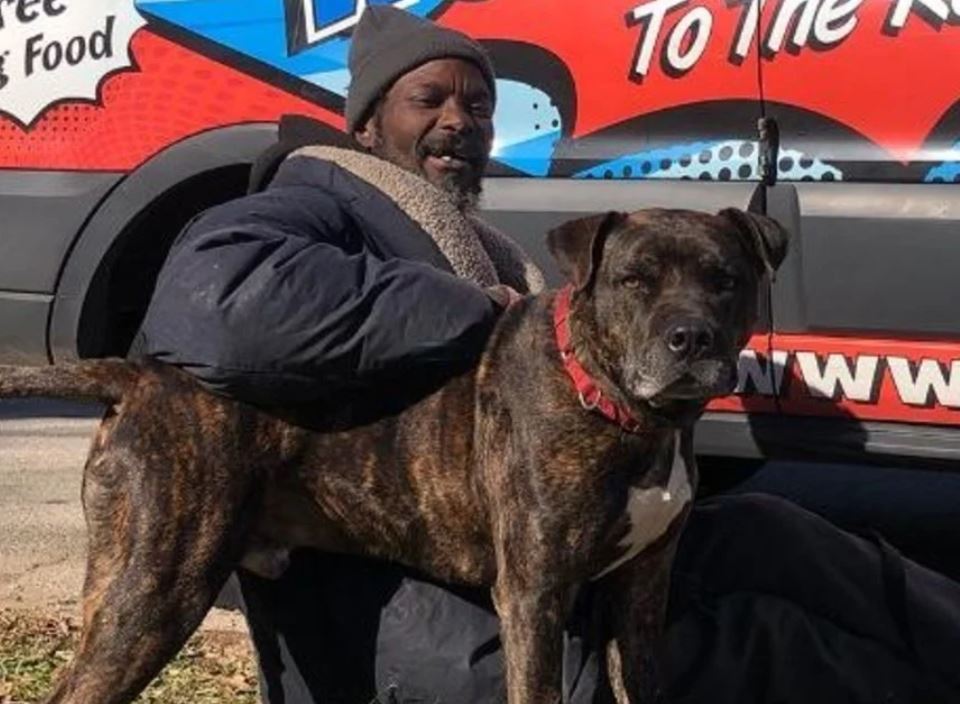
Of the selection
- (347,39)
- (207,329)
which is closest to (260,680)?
(207,329)

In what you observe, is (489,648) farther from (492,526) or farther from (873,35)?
(873,35)

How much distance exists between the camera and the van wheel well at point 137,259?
5.62m

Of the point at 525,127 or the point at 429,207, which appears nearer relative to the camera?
the point at 429,207

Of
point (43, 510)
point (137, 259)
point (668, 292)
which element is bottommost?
point (43, 510)

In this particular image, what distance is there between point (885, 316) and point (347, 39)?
5.42 ft

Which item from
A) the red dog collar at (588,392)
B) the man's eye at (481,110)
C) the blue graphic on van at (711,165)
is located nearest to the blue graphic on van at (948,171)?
the blue graphic on van at (711,165)

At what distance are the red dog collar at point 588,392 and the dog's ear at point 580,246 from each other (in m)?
0.09

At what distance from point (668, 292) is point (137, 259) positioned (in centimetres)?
287

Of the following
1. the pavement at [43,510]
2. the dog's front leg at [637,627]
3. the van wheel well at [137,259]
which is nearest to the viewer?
the dog's front leg at [637,627]

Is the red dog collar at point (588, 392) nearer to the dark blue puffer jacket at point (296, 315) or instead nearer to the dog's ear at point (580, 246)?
the dog's ear at point (580, 246)

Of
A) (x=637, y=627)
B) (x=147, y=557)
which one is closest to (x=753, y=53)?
(x=637, y=627)

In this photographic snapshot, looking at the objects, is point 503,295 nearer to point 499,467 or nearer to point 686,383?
point 499,467

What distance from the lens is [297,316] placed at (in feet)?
11.4

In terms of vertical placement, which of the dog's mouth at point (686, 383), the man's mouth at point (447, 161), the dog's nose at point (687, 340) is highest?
the man's mouth at point (447, 161)
